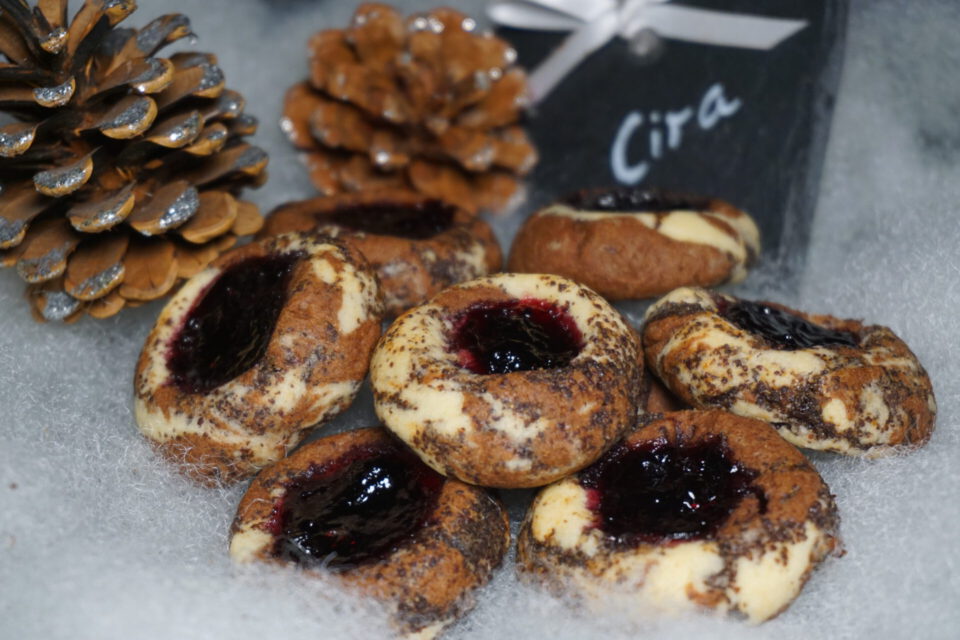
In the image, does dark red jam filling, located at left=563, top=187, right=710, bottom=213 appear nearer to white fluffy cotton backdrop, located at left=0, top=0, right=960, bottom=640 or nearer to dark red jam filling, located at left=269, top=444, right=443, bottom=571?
white fluffy cotton backdrop, located at left=0, top=0, right=960, bottom=640

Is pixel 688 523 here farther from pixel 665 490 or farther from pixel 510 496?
pixel 510 496

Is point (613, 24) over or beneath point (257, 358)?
over

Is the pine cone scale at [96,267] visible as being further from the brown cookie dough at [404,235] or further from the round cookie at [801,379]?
the round cookie at [801,379]

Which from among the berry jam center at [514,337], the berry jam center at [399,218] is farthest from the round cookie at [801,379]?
the berry jam center at [399,218]

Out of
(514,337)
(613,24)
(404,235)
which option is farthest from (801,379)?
(613,24)

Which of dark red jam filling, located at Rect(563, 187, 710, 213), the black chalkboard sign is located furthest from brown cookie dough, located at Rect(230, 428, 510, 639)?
the black chalkboard sign

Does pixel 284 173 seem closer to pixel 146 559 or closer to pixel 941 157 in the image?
pixel 146 559

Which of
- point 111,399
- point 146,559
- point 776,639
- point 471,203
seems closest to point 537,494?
point 776,639
